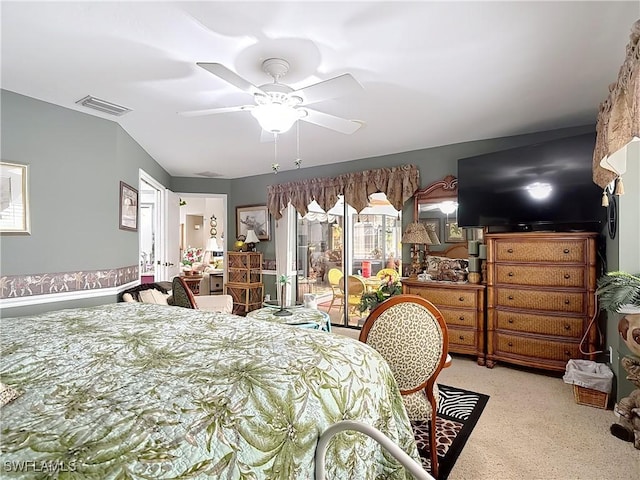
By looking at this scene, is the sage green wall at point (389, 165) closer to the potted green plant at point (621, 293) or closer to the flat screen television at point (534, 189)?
the flat screen television at point (534, 189)

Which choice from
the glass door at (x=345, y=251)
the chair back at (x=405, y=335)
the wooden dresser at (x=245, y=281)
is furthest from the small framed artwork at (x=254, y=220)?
the chair back at (x=405, y=335)

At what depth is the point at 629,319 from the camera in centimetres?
215

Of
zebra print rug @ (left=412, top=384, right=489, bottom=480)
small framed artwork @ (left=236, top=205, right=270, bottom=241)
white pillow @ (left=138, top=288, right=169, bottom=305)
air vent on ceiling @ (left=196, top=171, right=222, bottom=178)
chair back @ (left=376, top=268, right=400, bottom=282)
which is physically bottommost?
zebra print rug @ (left=412, top=384, right=489, bottom=480)

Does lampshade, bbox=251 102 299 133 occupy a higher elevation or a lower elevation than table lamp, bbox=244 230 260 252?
higher

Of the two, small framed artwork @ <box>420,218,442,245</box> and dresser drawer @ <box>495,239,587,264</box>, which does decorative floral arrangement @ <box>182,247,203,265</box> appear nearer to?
small framed artwork @ <box>420,218,442,245</box>

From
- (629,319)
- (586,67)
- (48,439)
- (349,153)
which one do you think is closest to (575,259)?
(629,319)

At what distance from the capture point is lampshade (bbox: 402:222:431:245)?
4258 millimetres

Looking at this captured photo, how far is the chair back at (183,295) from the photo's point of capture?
3.13 metres

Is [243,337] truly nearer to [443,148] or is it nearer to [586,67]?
[586,67]

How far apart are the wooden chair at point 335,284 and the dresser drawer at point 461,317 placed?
1.80 metres

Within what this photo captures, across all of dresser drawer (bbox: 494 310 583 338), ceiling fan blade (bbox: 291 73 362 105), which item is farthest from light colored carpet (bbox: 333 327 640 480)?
ceiling fan blade (bbox: 291 73 362 105)

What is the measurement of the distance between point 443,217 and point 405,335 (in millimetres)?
2845

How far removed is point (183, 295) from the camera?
3.20 metres

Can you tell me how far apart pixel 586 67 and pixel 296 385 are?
2.78m
